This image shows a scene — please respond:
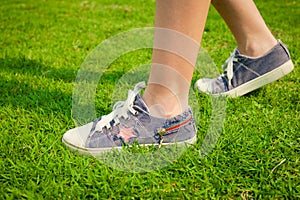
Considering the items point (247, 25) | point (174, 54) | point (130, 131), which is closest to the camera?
point (174, 54)

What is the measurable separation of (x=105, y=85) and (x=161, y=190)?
3.60 ft

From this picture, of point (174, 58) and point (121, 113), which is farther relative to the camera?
point (121, 113)

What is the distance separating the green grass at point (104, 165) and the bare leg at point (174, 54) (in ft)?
0.75

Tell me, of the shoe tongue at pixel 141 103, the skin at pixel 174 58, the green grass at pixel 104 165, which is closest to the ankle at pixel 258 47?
the green grass at pixel 104 165

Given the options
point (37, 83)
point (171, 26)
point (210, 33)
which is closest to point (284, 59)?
point (171, 26)

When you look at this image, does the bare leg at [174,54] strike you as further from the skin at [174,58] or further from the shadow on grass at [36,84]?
the shadow on grass at [36,84]

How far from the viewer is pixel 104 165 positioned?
125cm

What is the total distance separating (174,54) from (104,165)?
0.49 meters

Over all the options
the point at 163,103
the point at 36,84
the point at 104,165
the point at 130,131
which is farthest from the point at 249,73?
the point at 36,84

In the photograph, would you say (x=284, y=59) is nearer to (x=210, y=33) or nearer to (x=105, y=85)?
(x=105, y=85)

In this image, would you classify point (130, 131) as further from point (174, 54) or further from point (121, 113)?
point (174, 54)

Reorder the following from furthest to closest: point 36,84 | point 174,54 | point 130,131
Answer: point 36,84 < point 130,131 < point 174,54

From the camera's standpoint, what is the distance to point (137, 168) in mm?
1235

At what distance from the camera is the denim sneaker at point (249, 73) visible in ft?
5.95
